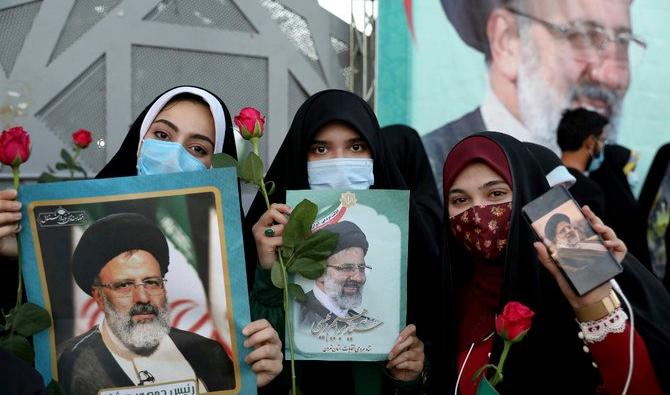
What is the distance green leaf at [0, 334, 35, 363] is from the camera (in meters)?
1.41

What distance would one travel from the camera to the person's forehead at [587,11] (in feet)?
16.0

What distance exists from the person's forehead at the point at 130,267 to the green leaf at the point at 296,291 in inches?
11.6

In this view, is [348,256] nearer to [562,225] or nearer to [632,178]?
[562,225]

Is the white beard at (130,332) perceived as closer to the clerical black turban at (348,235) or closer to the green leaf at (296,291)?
the green leaf at (296,291)

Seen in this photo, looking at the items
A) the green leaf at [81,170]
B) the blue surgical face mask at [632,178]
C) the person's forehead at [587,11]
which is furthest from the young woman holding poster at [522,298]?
the blue surgical face mask at [632,178]

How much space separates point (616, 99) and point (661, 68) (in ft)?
1.76

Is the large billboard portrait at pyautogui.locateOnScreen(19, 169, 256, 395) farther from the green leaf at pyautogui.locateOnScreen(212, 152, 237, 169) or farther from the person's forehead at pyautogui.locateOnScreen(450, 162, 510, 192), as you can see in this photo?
the person's forehead at pyautogui.locateOnScreen(450, 162, 510, 192)

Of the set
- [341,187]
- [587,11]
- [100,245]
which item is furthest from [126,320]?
[587,11]

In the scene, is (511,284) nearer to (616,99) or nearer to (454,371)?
(454,371)

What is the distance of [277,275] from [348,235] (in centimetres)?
20

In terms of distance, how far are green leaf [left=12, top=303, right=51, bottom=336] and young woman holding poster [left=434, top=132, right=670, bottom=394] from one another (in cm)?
96

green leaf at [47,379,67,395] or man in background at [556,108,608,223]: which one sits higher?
man in background at [556,108,608,223]

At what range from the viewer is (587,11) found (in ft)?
16.6

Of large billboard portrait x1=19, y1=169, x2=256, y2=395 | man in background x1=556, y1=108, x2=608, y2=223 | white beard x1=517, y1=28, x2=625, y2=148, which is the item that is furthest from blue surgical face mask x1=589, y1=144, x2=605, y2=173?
large billboard portrait x1=19, y1=169, x2=256, y2=395
